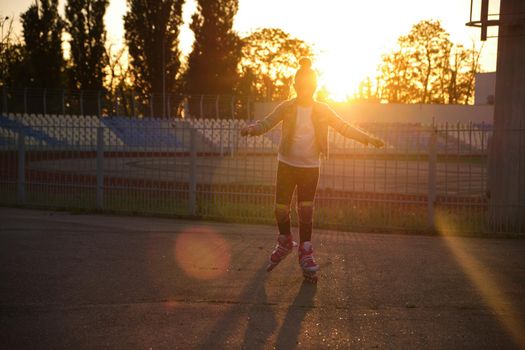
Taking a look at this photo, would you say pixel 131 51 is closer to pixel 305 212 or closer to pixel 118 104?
pixel 118 104

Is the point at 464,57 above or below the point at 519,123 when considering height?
above

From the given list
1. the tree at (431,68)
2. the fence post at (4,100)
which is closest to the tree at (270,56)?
the tree at (431,68)

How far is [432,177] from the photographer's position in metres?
10.1

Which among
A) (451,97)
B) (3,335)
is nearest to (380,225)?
(3,335)

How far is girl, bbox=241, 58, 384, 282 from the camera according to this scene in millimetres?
6324

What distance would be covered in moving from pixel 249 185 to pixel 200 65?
44.6 metres

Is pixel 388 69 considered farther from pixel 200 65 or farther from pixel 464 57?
pixel 200 65

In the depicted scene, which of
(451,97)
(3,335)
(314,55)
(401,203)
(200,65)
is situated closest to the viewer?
(3,335)

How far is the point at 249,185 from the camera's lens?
12414mm

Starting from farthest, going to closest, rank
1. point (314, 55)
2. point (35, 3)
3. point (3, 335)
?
point (314, 55), point (35, 3), point (3, 335)

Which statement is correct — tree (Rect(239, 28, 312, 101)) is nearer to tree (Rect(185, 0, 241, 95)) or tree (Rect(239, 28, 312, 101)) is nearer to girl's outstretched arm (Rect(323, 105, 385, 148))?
tree (Rect(185, 0, 241, 95))

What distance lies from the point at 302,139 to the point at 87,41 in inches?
1886

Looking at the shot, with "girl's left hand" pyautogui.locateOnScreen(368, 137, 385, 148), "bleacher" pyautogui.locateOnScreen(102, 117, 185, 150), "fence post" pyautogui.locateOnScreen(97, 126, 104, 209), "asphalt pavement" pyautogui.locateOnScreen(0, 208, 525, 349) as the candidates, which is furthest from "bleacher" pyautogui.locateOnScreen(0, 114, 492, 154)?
"girl's left hand" pyautogui.locateOnScreen(368, 137, 385, 148)

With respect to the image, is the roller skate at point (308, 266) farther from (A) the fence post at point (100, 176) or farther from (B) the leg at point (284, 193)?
(A) the fence post at point (100, 176)
